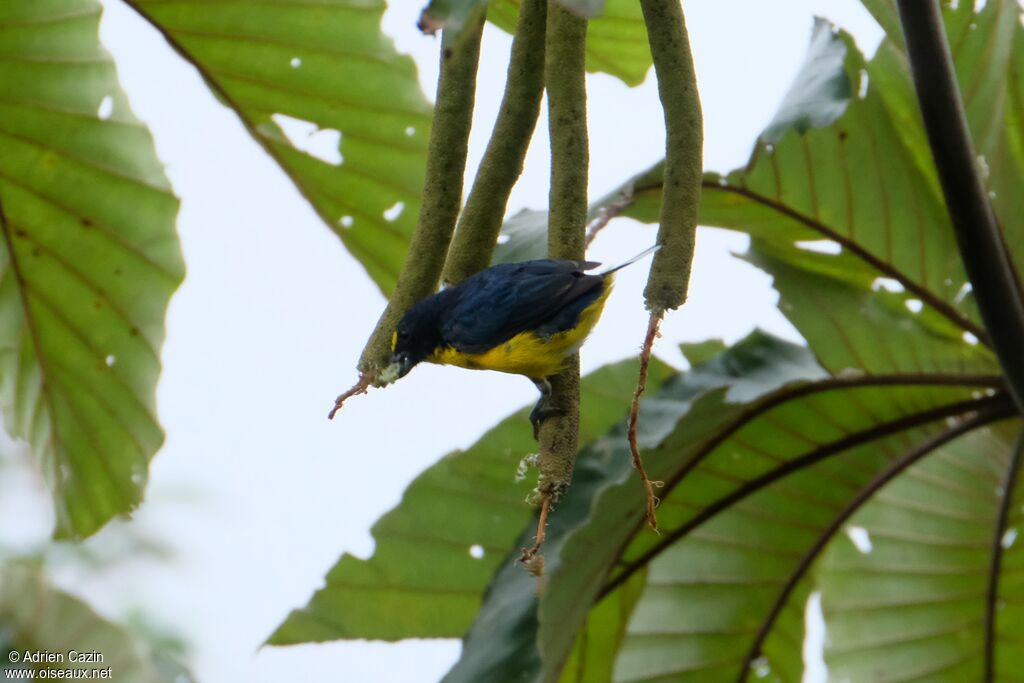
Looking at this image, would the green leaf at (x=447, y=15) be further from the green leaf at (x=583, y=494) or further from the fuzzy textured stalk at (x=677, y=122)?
the green leaf at (x=583, y=494)

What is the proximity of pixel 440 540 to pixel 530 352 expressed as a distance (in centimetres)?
64

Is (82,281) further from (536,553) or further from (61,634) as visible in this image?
(536,553)

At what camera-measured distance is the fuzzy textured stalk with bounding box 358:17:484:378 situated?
4.08 feet

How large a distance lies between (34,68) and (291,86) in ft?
1.46

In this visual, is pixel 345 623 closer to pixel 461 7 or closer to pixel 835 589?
pixel 835 589

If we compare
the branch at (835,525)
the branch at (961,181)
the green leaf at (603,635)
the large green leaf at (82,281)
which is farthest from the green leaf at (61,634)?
the branch at (961,181)

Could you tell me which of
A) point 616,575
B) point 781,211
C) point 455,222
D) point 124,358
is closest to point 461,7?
point 455,222

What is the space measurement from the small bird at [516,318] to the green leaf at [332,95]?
0.22 m

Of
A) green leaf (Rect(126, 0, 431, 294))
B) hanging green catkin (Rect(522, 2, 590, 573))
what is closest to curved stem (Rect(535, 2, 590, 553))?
hanging green catkin (Rect(522, 2, 590, 573))

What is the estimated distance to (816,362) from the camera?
220 cm

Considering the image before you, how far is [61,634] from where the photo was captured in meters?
2.23

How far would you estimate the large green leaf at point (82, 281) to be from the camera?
7.03 ft

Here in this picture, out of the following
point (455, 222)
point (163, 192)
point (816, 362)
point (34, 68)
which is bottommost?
point (455, 222)

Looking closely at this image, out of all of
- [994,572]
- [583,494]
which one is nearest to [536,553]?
[583,494]
